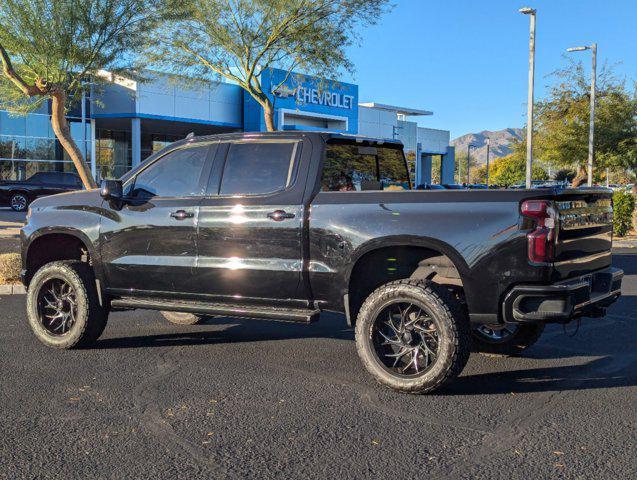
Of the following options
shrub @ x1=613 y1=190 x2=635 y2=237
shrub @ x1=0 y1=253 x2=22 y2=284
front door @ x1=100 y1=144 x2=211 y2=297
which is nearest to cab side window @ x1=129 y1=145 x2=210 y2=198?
front door @ x1=100 y1=144 x2=211 y2=297

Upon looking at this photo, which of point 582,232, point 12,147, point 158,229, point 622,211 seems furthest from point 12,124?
point 582,232

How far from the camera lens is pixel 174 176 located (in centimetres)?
649

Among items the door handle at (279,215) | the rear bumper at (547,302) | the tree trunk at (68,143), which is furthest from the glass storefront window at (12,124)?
the rear bumper at (547,302)

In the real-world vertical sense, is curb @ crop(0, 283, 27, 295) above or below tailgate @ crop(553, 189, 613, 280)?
below

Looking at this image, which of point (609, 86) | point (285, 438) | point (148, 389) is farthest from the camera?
point (609, 86)

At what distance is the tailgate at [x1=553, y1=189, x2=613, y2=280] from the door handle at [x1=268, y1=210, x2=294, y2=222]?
2053 millimetres

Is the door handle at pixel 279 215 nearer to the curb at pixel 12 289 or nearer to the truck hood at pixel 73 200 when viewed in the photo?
the truck hood at pixel 73 200

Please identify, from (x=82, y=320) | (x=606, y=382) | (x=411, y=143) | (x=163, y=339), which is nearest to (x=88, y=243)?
(x=82, y=320)

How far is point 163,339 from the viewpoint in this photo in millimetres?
7246

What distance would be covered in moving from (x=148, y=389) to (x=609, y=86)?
1376 inches

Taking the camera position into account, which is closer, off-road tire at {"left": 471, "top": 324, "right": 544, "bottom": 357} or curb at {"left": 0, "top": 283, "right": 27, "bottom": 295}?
off-road tire at {"left": 471, "top": 324, "right": 544, "bottom": 357}

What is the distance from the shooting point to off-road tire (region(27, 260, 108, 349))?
6590 millimetres

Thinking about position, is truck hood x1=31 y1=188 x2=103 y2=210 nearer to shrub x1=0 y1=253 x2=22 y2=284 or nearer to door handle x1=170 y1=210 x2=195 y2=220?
door handle x1=170 y1=210 x2=195 y2=220

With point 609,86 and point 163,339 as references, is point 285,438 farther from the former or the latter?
point 609,86
